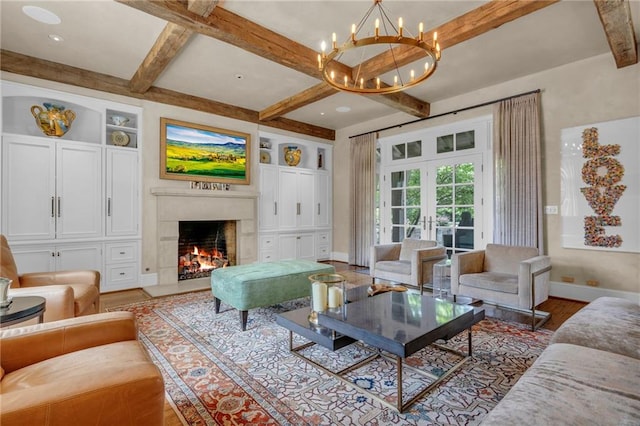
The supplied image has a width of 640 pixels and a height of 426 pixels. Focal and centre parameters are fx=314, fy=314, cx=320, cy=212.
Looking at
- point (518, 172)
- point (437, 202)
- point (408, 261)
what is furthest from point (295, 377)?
point (437, 202)

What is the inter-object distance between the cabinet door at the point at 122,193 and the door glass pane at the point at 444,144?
4827 millimetres

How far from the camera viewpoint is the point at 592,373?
1.30 meters

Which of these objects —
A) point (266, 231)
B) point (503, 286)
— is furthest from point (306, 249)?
point (503, 286)

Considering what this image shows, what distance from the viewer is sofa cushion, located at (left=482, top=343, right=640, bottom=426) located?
3.40 feet

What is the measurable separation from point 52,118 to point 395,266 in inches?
195

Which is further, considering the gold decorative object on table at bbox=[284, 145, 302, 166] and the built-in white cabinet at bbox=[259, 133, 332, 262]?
the gold decorative object on table at bbox=[284, 145, 302, 166]

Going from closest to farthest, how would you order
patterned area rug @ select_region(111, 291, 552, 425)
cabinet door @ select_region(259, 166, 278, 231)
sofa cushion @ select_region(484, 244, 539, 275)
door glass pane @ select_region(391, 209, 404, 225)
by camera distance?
1. patterned area rug @ select_region(111, 291, 552, 425)
2. sofa cushion @ select_region(484, 244, 539, 275)
3. door glass pane @ select_region(391, 209, 404, 225)
4. cabinet door @ select_region(259, 166, 278, 231)

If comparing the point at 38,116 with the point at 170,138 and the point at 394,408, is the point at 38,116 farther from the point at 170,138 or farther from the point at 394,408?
the point at 394,408

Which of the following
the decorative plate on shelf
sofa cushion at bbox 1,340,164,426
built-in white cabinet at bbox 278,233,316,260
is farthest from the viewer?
built-in white cabinet at bbox 278,233,316,260

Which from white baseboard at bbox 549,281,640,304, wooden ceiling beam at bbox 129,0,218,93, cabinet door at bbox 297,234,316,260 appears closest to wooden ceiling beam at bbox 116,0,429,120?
wooden ceiling beam at bbox 129,0,218,93

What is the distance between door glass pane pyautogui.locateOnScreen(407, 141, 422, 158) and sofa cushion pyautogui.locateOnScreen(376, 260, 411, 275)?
2.23 m

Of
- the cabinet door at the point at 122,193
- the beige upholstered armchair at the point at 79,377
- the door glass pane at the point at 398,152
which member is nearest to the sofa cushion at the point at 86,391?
the beige upholstered armchair at the point at 79,377

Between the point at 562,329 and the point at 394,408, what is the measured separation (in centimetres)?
109

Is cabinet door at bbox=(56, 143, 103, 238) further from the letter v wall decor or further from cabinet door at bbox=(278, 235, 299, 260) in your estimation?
the letter v wall decor
